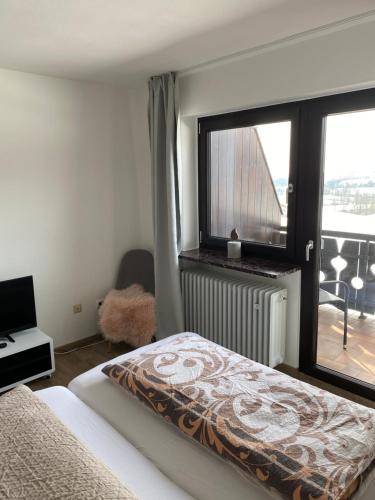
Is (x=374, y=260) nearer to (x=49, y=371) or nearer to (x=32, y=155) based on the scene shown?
(x=49, y=371)

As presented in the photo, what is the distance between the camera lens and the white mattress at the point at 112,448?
1250 millimetres

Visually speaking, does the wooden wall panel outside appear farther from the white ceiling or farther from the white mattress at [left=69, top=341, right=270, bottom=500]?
the white mattress at [left=69, top=341, right=270, bottom=500]

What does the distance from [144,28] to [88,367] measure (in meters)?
2.51

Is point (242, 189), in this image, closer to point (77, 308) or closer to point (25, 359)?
point (77, 308)

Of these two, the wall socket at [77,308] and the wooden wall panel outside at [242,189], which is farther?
the wall socket at [77,308]

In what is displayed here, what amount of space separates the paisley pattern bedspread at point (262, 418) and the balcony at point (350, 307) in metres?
1.25

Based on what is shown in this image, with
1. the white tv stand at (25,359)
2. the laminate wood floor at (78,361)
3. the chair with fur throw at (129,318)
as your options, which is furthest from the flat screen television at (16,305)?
the chair with fur throw at (129,318)

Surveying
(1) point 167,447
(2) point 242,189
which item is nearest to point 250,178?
(2) point 242,189

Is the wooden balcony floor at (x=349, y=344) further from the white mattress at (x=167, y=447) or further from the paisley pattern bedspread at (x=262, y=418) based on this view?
the white mattress at (x=167, y=447)

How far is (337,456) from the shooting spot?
122 centimetres

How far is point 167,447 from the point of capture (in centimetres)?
142

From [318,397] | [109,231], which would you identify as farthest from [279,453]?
[109,231]

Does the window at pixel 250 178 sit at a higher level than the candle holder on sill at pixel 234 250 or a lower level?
higher

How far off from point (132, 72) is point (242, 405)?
2638 mm
